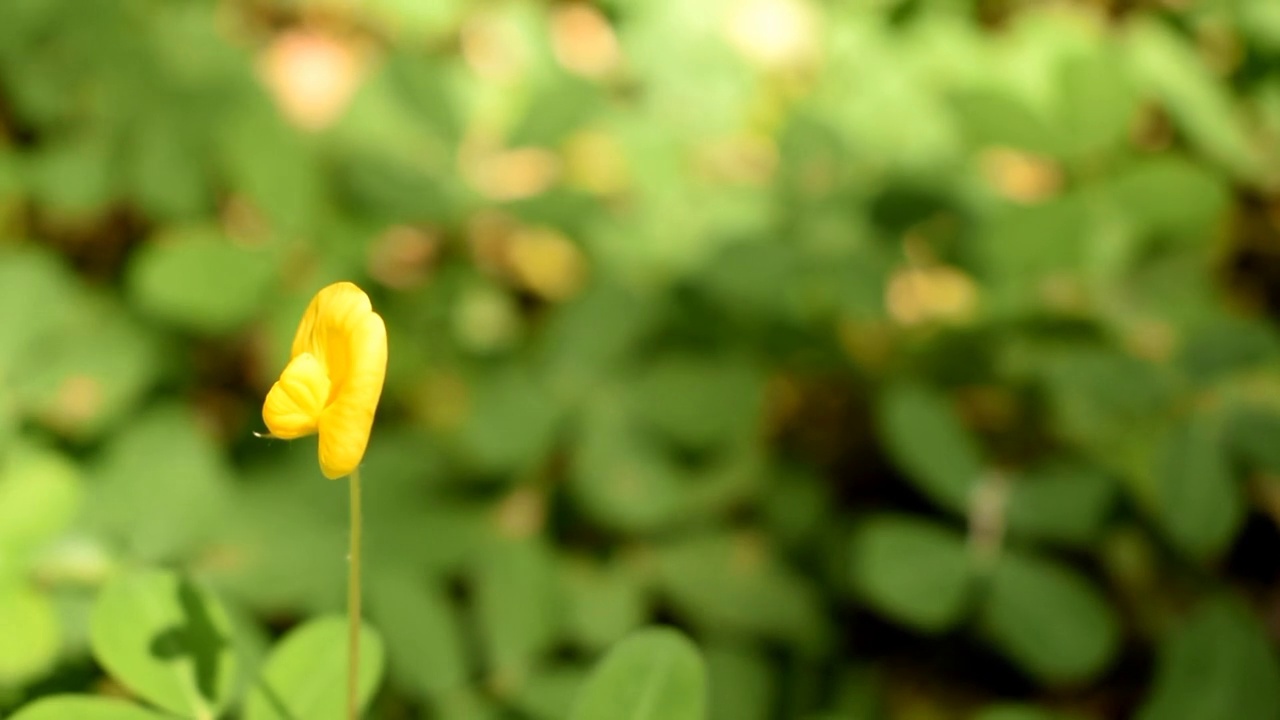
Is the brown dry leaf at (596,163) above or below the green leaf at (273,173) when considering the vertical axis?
below

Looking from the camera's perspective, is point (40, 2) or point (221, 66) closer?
point (40, 2)

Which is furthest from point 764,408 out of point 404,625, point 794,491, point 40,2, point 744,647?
point 40,2

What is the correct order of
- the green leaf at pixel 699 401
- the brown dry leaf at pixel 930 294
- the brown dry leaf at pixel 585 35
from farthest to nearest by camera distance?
the brown dry leaf at pixel 585 35 → the brown dry leaf at pixel 930 294 → the green leaf at pixel 699 401

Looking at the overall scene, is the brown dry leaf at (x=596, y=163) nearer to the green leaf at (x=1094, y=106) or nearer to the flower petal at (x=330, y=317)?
the green leaf at (x=1094, y=106)

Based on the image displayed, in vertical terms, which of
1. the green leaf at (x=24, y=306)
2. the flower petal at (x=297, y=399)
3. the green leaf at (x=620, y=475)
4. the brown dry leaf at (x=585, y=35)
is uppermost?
the flower petal at (x=297, y=399)

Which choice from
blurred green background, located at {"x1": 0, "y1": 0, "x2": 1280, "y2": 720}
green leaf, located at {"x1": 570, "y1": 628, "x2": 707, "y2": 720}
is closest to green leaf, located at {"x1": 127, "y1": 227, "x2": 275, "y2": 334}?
blurred green background, located at {"x1": 0, "y1": 0, "x2": 1280, "y2": 720}

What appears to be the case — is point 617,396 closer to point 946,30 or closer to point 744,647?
point 744,647

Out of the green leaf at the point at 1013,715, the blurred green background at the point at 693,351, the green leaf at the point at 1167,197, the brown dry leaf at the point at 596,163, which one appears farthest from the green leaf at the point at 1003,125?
the green leaf at the point at 1013,715

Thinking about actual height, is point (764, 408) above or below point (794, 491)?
above

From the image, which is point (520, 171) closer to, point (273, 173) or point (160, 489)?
point (273, 173)
